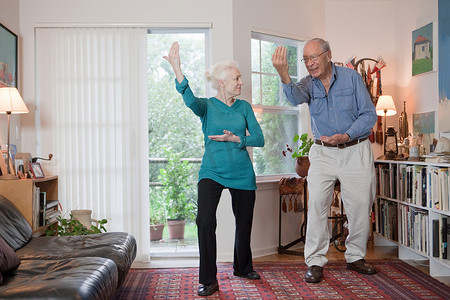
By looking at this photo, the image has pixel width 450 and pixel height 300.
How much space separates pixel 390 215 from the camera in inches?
182

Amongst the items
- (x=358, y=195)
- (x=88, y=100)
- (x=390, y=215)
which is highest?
(x=88, y=100)

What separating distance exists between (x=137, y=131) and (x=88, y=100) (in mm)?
550

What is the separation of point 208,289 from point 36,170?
1871 mm

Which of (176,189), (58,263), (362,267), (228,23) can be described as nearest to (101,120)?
(228,23)

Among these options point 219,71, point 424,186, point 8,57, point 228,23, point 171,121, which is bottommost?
point 424,186

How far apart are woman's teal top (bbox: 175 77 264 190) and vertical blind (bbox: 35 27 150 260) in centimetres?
127

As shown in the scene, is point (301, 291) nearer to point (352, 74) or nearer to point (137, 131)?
point (352, 74)

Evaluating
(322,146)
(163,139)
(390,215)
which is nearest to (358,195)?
(322,146)

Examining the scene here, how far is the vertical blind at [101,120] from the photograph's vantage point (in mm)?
4566

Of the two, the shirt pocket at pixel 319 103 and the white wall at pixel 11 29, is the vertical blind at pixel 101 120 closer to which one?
the white wall at pixel 11 29

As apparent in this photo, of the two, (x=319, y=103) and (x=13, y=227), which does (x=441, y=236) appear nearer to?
(x=319, y=103)

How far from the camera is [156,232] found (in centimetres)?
596

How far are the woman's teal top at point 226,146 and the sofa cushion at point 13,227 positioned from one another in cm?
124

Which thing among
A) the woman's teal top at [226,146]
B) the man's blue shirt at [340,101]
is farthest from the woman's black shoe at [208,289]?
the man's blue shirt at [340,101]
